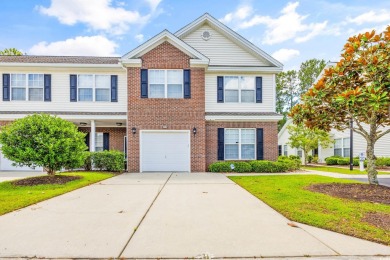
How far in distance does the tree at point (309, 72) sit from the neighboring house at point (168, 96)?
91.4ft

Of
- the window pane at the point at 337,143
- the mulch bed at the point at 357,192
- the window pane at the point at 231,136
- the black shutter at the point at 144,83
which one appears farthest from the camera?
the window pane at the point at 337,143

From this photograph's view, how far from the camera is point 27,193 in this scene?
290 inches

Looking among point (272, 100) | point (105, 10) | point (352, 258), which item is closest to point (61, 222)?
point (352, 258)

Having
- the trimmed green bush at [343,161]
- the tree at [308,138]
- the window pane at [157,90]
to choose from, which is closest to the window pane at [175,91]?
the window pane at [157,90]

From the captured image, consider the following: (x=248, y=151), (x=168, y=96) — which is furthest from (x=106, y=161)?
(x=248, y=151)

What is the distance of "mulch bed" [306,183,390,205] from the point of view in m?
6.64

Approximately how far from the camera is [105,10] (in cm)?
1518

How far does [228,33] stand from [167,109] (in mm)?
6293

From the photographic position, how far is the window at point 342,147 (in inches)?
831

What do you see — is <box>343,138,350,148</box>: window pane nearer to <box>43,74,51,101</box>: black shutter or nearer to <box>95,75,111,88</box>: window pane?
<box>95,75,111,88</box>: window pane

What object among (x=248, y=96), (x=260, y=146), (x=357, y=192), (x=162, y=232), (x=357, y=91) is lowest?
(x=357, y=192)

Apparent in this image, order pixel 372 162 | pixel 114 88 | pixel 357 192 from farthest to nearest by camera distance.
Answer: pixel 114 88 < pixel 372 162 < pixel 357 192

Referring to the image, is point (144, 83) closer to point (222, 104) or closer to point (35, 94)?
point (222, 104)

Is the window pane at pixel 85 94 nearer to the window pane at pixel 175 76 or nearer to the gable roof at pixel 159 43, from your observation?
the gable roof at pixel 159 43
